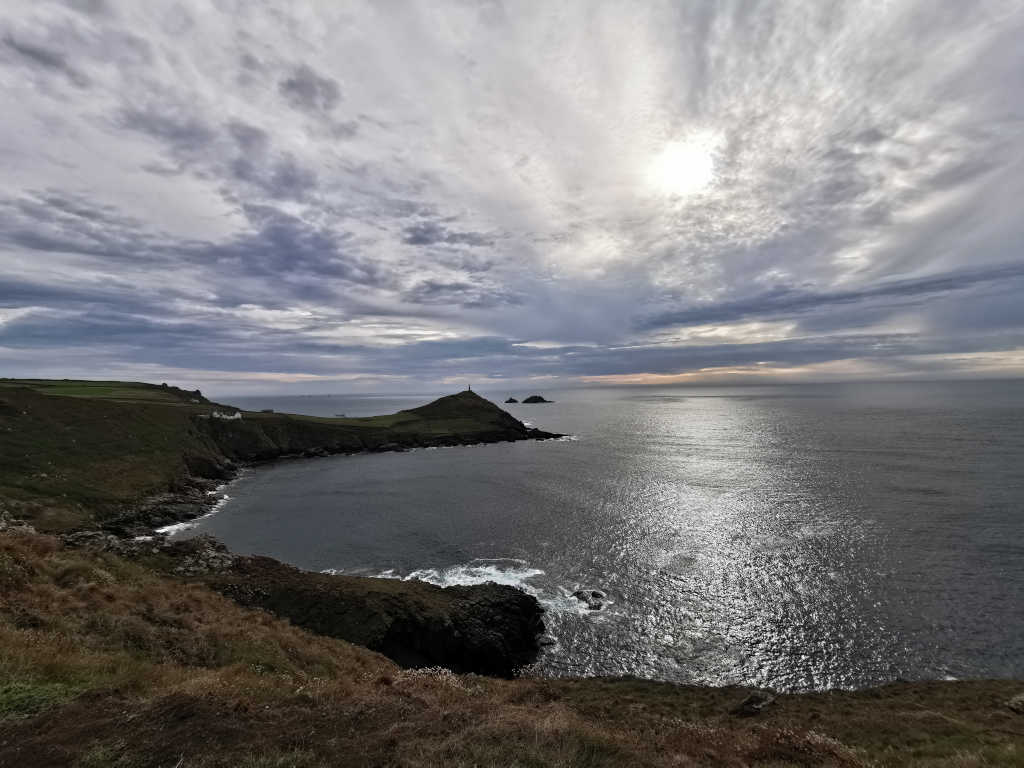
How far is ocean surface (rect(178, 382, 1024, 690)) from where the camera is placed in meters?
30.2

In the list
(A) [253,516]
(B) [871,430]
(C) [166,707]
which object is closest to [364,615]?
(C) [166,707]

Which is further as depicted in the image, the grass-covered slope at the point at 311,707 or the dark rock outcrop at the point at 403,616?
the dark rock outcrop at the point at 403,616

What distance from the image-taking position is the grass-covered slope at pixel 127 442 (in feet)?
165

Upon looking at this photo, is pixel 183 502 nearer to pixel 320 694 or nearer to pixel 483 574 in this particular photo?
pixel 483 574

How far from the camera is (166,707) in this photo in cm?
1192

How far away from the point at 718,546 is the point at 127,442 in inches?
3399

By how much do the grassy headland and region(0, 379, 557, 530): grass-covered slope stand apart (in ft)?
18.5

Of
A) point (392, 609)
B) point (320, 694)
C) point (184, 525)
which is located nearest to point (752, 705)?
point (392, 609)

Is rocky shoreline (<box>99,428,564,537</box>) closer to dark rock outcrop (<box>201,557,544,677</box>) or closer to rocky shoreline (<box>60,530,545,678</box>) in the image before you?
rocky shoreline (<box>60,530,545,678</box>)

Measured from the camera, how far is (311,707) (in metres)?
13.3

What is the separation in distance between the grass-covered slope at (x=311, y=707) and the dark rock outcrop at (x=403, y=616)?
3.02 m

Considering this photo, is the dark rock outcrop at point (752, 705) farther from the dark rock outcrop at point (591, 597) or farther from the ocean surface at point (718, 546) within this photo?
the dark rock outcrop at point (591, 597)

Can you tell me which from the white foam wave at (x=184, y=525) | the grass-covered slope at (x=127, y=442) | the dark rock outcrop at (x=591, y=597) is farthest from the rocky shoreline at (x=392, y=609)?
the grass-covered slope at (x=127, y=442)

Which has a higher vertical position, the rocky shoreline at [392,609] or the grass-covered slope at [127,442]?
the grass-covered slope at [127,442]
